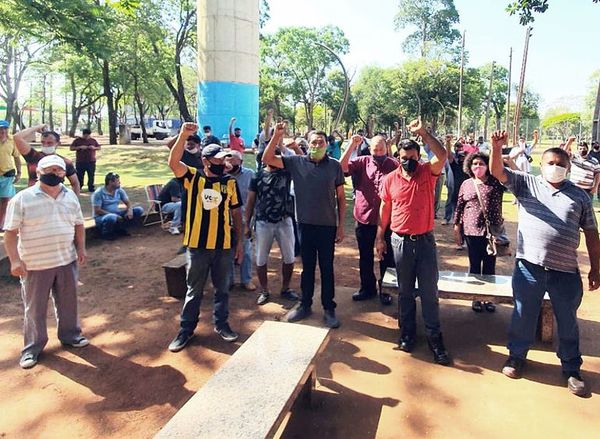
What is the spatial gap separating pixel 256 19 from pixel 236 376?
17961mm

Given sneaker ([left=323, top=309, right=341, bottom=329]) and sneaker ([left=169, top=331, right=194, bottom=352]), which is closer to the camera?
sneaker ([left=169, top=331, right=194, bottom=352])

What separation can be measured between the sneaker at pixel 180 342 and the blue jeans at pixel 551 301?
2.80 metres

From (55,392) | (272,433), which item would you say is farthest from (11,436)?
(272,433)

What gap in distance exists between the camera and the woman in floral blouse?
491 cm

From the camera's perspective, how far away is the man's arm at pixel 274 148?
441cm

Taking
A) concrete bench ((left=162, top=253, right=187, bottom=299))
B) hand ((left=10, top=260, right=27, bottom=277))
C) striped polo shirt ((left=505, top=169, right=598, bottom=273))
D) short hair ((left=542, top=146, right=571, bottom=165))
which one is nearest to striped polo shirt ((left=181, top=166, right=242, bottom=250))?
hand ((left=10, top=260, right=27, bottom=277))

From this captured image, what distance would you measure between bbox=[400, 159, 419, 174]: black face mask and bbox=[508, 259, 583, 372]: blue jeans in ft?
3.71

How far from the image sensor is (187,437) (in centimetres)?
242

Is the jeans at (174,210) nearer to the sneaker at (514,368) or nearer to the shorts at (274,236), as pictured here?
the shorts at (274,236)

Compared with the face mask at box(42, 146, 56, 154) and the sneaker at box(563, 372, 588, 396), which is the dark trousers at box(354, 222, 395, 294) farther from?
the face mask at box(42, 146, 56, 154)

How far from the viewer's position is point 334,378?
3.78 meters

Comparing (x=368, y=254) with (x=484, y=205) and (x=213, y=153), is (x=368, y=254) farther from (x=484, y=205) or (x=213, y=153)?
(x=213, y=153)

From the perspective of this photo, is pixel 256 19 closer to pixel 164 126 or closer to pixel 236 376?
pixel 236 376

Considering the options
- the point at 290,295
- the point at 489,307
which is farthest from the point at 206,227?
the point at 489,307
